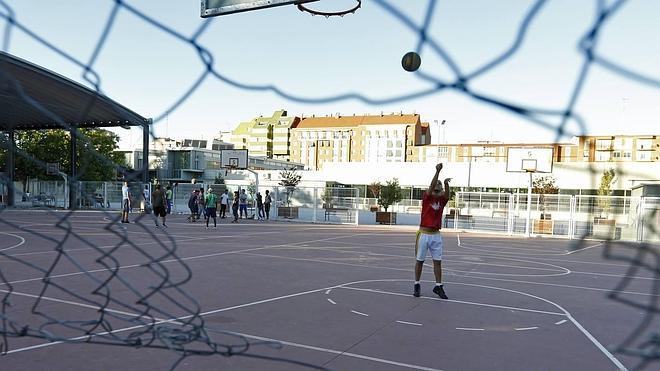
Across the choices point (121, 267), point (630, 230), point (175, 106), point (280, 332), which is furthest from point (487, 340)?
point (630, 230)

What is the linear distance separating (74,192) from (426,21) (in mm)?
3184

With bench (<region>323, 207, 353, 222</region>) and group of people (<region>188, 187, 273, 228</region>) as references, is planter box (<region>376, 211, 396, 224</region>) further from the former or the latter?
group of people (<region>188, 187, 273, 228</region>)

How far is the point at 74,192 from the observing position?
409 centimetres

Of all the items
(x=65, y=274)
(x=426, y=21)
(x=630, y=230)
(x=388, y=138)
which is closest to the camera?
(x=426, y=21)

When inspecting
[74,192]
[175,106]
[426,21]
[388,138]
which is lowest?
[74,192]

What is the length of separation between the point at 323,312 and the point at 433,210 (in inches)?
96.8

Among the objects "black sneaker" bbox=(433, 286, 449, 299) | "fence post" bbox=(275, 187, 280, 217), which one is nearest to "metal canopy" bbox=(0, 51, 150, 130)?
"black sneaker" bbox=(433, 286, 449, 299)

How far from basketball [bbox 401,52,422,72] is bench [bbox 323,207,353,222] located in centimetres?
2757

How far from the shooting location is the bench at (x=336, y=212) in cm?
3011

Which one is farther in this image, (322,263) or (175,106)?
(322,263)

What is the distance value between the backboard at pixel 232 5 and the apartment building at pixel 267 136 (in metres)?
117

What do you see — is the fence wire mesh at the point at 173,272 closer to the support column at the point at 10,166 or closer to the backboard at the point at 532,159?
the support column at the point at 10,166

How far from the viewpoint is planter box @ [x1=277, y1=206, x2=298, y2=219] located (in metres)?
29.7

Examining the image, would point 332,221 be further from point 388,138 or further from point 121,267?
point 388,138
